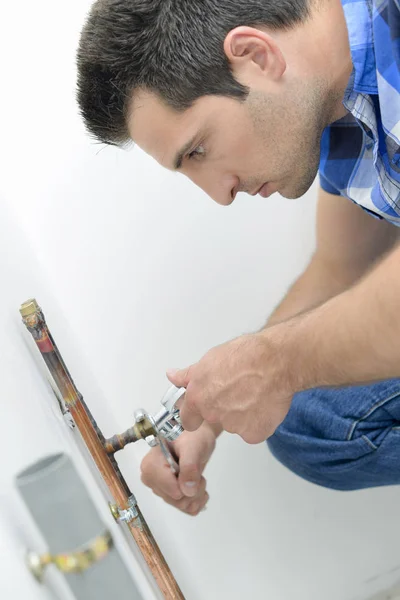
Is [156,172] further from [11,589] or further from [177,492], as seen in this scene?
[11,589]

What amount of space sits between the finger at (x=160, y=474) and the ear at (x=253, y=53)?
19.4 inches

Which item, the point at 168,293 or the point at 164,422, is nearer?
the point at 164,422

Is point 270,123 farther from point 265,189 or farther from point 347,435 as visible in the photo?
point 347,435

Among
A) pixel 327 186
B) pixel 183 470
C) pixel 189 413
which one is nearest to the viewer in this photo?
pixel 189 413

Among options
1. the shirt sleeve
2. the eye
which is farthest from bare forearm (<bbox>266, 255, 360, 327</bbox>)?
the eye

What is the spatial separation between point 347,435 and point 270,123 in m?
0.41

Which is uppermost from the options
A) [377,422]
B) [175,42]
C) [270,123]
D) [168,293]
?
[175,42]

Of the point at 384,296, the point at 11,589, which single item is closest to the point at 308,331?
the point at 384,296

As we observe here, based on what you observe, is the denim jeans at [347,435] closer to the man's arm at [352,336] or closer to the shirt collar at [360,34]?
the man's arm at [352,336]

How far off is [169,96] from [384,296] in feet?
1.03

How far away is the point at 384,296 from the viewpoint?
2.28ft

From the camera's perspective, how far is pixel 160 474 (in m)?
0.95

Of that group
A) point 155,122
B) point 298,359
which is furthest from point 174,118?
point 298,359

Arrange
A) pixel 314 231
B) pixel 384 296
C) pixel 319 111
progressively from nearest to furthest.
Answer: pixel 384 296 < pixel 319 111 < pixel 314 231
